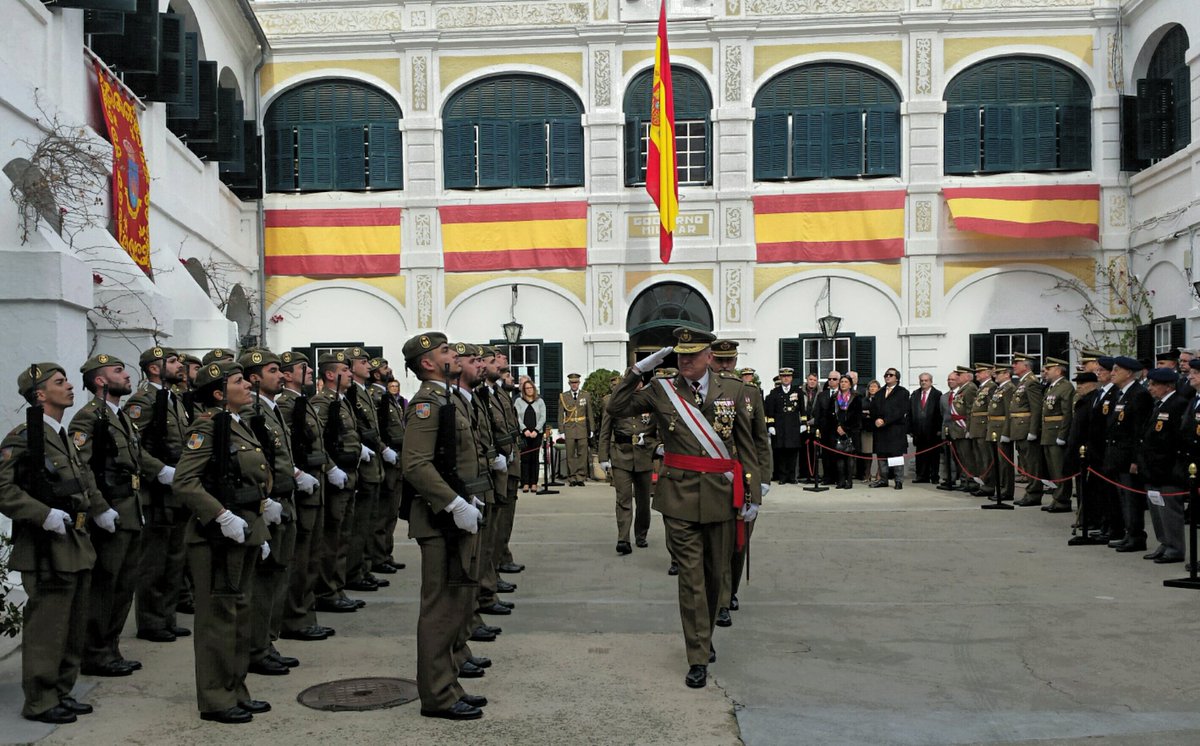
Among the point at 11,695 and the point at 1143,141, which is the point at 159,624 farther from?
the point at 1143,141

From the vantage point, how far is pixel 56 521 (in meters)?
5.84

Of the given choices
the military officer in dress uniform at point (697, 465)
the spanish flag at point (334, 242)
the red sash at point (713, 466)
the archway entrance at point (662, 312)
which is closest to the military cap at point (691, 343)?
the military officer in dress uniform at point (697, 465)

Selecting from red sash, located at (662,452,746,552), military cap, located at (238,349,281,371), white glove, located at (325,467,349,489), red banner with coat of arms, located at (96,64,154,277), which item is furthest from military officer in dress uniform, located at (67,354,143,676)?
red banner with coat of arms, located at (96,64,154,277)

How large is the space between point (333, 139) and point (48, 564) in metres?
17.2

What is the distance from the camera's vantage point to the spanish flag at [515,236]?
70.9 ft

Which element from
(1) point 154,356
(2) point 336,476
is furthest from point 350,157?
(2) point 336,476

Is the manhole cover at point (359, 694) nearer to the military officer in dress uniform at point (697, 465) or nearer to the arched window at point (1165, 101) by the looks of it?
the military officer in dress uniform at point (697, 465)

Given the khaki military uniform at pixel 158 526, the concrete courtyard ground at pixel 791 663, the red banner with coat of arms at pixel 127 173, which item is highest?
the red banner with coat of arms at pixel 127 173

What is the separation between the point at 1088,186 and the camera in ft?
68.2

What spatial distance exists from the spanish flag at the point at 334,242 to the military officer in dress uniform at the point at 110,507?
14.9 m

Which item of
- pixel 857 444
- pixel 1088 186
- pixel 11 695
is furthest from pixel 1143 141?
pixel 11 695

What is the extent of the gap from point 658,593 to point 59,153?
7227mm

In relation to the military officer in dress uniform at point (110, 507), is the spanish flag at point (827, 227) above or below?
above

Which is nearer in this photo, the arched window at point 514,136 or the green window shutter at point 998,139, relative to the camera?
the green window shutter at point 998,139
